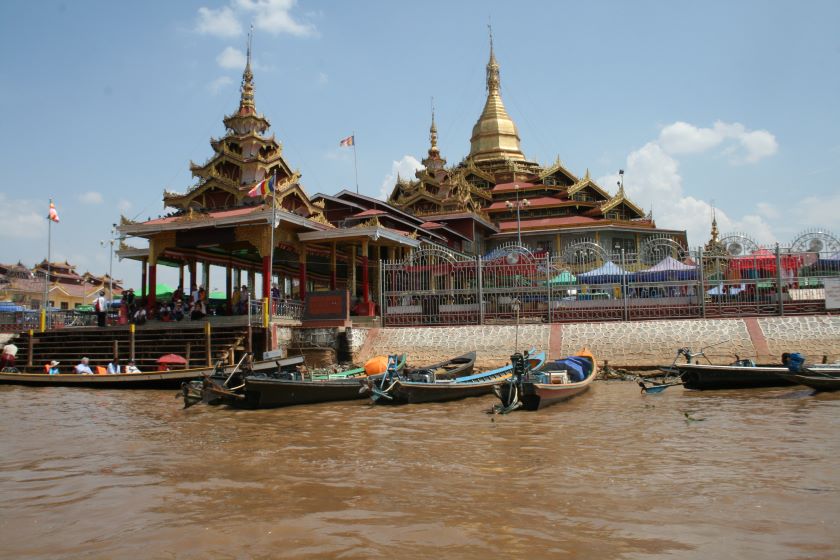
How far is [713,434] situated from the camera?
28.5 feet

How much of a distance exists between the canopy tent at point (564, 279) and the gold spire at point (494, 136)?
70.3ft

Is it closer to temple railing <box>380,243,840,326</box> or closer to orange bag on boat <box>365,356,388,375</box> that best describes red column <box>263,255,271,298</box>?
temple railing <box>380,243,840,326</box>

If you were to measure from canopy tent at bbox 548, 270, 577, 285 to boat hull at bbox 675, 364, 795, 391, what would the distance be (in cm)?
596

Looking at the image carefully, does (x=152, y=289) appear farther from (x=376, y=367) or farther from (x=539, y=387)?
(x=539, y=387)

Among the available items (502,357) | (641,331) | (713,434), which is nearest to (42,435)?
(713,434)

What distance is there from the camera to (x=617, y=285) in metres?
18.3

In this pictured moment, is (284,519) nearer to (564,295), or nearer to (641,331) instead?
(641,331)

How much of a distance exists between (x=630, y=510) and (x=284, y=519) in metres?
2.81

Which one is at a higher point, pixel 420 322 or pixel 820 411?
pixel 420 322

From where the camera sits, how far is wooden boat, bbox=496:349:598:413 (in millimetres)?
11045

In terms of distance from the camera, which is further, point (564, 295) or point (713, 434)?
point (564, 295)

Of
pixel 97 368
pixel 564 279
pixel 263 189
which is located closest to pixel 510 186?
pixel 564 279

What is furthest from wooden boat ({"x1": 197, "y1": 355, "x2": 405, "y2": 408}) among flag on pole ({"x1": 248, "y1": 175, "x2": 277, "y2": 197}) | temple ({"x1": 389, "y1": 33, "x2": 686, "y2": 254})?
temple ({"x1": 389, "y1": 33, "x2": 686, "y2": 254})

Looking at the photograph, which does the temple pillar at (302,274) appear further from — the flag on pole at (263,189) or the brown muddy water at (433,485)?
the brown muddy water at (433,485)
